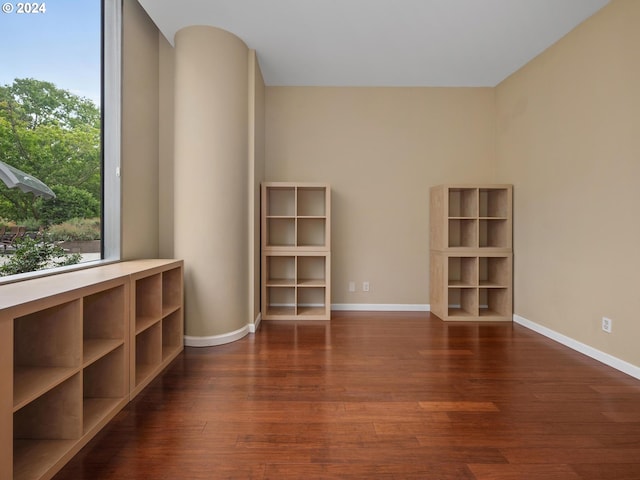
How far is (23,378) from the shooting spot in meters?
1.51

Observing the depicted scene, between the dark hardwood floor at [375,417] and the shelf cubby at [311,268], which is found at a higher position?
the shelf cubby at [311,268]

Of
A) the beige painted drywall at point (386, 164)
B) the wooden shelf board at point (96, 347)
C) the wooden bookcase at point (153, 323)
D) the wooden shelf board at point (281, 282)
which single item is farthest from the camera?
the beige painted drywall at point (386, 164)

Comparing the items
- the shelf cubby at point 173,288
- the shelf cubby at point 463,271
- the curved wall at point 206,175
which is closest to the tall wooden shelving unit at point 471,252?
the shelf cubby at point 463,271

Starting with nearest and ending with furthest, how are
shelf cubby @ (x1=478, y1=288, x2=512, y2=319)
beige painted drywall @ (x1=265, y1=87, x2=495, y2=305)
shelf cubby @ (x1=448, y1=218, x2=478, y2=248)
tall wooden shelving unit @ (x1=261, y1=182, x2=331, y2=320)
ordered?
shelf cubby @ (x1=478, y1=288, x2=512, y2=319) → shelf cubby @ (x1=448, y1=218, x2=478, y2=248) → tall wooden shelving unit @ (x1=261, y1=182, x2=331, y2=320) → beige painted drywall @ (x1=265, y1=87, x2=495, y2=305)

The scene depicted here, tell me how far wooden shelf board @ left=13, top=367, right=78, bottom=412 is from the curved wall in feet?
4.87

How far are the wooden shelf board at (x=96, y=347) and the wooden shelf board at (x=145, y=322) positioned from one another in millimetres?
221

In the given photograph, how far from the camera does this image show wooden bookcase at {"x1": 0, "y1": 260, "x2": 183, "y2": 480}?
1300 millimetres

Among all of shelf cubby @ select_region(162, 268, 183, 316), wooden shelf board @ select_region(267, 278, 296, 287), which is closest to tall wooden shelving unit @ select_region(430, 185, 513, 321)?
wooden shelf board @ select_region(267, 278, 296, 287)

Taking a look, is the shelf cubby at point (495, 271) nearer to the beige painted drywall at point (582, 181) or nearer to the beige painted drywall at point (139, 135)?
the beige painted drywall at point (582, 181)

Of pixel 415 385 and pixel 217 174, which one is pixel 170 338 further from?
pixel 415 385

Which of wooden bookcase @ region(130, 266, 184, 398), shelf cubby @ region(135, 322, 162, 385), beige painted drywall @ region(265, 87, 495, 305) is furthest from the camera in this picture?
beige painted drywall @ region(265, 87, 495, 305)

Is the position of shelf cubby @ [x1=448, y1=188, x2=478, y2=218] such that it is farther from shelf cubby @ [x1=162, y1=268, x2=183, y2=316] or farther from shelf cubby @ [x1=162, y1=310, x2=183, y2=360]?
shelf cubby @ [x1=162, y1=310, x2=183, y2=360]

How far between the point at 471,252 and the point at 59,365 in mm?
3821

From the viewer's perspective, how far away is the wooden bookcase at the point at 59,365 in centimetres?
130
